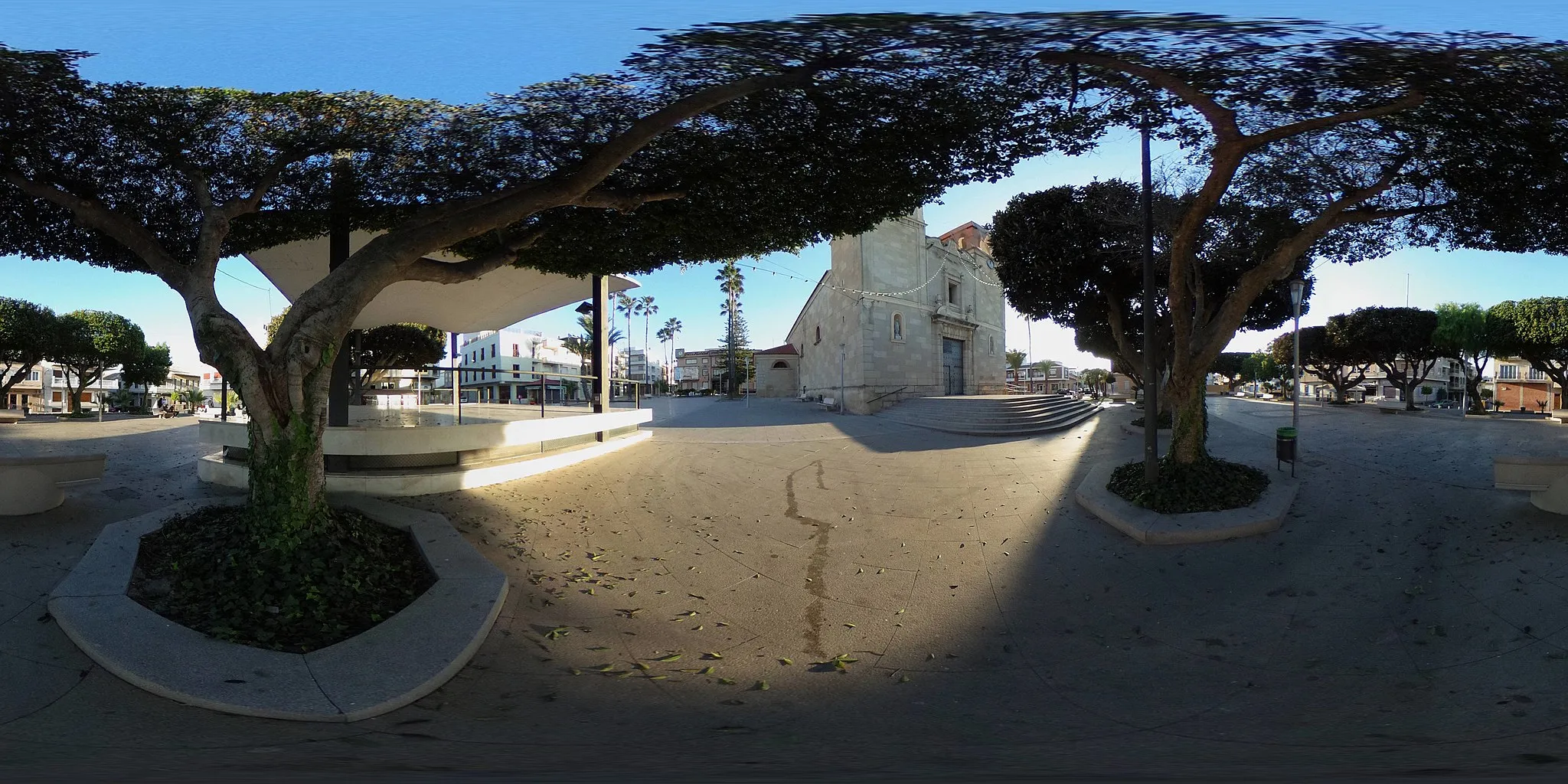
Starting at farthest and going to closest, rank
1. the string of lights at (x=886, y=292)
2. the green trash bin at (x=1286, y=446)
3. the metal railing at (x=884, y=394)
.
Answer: the string of lights at (x=886, y=292) → the metal railing at (x=884, y=394) → the green trash bin at (x=1286, y=446)

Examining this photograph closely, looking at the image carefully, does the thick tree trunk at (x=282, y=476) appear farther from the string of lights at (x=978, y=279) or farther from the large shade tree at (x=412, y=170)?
the string of lights at (x=978, y=279)

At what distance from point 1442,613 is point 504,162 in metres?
9.42

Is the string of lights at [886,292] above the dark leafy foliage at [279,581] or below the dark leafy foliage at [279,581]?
above

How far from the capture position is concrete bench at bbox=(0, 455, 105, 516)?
23.0 feet

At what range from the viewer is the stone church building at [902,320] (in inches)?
1172

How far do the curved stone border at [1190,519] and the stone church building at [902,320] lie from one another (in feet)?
65.0

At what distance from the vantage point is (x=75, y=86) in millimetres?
5637

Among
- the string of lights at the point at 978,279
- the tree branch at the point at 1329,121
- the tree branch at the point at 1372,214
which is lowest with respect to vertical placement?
the tree branch at the point at 1372,214

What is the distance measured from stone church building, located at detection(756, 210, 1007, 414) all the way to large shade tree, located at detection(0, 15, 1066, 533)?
20536 mm

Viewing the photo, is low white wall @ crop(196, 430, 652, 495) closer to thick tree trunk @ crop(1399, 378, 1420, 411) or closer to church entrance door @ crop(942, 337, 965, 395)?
church entrance door @ crop(942, 337, 965, 395)

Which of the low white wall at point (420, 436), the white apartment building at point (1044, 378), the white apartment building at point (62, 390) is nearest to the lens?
the low white wall at point (420, 436)

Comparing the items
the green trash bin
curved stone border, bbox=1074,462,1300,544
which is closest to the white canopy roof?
curved stone border, bbox=1074,462,1300,544

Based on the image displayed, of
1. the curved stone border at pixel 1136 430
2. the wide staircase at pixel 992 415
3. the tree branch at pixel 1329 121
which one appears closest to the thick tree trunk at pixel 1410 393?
the wide staircase at pixel 992 415

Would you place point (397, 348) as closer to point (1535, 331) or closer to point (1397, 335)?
point (1535, 331)
